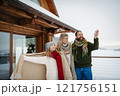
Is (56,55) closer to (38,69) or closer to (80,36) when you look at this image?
(38,69)

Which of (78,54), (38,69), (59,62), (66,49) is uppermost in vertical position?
(66,49)

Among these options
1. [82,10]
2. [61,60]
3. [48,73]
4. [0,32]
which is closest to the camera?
[48,73]

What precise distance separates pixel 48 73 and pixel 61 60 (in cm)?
34

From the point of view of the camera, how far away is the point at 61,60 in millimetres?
1735

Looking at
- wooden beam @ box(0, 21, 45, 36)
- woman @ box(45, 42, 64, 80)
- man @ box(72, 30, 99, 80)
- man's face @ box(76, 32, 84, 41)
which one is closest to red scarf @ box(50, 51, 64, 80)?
woman @ box(45, 42, 64, 80)

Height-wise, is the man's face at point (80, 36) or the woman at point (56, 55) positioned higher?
the man's face at point (80, 36)

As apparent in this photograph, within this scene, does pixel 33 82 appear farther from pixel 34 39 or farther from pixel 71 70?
pixel 34 39

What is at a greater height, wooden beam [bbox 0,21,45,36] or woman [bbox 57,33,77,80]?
wooden beam [bbox 0,21,45,36]

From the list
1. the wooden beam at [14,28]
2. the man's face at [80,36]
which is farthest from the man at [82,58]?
the wooden beam at [14,28]

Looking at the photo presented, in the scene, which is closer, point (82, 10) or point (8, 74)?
point (8, 74)

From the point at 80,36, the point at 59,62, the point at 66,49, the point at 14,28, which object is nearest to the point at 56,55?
the point at 59,62

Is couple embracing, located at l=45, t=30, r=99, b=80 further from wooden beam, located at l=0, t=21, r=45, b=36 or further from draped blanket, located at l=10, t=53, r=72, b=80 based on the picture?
wooden beam, located at l=0, t=21, r=45, b=36

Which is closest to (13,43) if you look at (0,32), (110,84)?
(0,32)

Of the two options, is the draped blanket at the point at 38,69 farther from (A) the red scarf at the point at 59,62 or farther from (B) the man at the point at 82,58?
(B) the man at the point at 82,58
